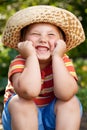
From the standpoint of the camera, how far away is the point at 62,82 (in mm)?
2646

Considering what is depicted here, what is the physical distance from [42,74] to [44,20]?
1.19ft

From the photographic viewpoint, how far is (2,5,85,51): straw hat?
9.11 ft

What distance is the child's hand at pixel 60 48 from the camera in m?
2.77

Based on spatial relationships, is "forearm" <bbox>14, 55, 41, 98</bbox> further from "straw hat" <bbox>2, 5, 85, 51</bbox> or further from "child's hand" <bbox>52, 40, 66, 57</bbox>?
"straw hat" <bbox>2, 5, 85, 51</bbox>

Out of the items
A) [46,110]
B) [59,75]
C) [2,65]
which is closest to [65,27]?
[59,75]

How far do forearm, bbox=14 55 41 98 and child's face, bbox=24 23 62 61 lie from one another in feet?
0.38

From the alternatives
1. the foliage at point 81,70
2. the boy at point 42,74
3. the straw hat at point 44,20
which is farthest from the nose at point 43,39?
the foliage at point 81,70

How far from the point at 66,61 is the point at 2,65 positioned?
9.59ft

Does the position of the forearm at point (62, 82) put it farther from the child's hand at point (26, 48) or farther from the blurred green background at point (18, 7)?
the blurred green background at point (18, 7)

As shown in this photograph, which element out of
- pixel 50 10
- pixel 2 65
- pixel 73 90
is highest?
pixel 50 10

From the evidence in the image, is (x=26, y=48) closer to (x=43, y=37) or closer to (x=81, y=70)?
(x=43, y=37)

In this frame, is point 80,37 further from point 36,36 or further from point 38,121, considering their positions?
point 38,121

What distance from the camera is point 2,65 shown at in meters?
5.75

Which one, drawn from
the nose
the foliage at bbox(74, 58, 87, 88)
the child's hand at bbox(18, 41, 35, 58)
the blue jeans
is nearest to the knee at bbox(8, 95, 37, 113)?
the blue jeans
